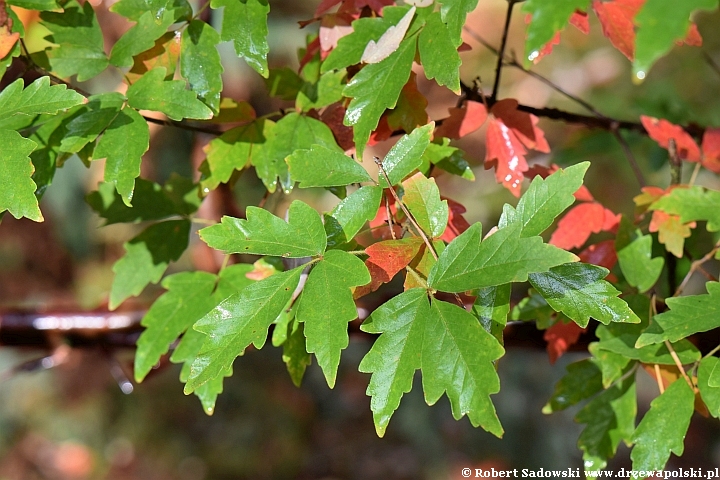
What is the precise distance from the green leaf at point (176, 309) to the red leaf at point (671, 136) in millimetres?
718

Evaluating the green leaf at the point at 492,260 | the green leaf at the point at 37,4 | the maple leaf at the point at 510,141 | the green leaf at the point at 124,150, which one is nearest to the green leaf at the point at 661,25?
the green leaf at the point at 492,260

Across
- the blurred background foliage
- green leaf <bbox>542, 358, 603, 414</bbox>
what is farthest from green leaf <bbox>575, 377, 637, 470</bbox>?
A: the blurred background foliage

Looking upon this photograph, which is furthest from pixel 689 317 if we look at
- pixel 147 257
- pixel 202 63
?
pixel 147 257

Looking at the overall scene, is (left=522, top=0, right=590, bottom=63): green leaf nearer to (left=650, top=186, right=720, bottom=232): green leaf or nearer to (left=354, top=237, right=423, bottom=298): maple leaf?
(left=354, top=237, right=423, bottom=298): maple leaf

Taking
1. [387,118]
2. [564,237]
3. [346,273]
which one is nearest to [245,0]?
[387,118]

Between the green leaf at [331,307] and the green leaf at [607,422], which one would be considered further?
the green leaf at [607,422]

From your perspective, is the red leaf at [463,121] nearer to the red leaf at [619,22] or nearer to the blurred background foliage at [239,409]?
the red leaf at [619,22]

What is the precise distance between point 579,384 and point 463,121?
0.41 m

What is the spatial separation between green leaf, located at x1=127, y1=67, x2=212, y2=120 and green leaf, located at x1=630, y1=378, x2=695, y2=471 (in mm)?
632

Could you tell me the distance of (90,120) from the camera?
71 cm

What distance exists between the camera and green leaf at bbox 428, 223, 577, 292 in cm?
54

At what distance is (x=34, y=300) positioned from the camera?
294 cm

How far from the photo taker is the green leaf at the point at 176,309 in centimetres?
84

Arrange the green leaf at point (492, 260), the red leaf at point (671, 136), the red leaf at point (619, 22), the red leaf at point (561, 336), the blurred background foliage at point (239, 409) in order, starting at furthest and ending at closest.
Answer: the blurred background foliage at point (239, 409) < the red leaf at point (671, 136) < the red leaf at point (561, 336) < the red leaf at point (619, 22) < the green leaf at point (492, 260)
